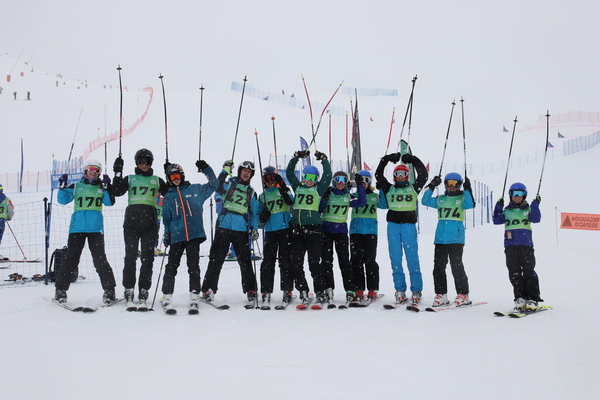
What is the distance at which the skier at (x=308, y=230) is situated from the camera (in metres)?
6.65

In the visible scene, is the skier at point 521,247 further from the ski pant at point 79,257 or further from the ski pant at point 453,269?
the ski pant at point 79,257

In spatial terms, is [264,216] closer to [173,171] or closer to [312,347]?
[173,171]

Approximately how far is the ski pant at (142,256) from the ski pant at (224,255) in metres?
0.71

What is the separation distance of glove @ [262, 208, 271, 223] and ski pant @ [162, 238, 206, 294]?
0.78 m

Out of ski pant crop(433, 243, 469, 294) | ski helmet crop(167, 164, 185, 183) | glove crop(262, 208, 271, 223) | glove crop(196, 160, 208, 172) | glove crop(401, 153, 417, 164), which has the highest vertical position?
glove crop(401, 153, 417, 164)

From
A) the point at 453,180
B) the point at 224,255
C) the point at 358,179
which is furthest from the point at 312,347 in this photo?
the point at 453,180

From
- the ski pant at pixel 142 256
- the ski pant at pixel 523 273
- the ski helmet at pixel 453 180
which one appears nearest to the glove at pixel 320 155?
the ski helmet at pixel 453 180

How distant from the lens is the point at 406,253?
6.80 m

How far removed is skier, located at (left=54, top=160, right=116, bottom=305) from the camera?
6516 millimetres

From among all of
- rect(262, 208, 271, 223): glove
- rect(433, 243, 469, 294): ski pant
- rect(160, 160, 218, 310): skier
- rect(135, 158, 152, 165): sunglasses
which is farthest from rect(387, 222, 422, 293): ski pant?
rect(135, 158, 152, 165): sunglasses

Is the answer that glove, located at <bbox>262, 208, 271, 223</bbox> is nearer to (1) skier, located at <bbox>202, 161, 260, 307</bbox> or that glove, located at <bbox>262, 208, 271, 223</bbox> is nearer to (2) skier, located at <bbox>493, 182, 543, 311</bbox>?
(1) skier, located at <bbox>202, 161, 260, 307</bbox>

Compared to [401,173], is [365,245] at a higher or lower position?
lower

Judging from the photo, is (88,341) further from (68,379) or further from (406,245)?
(406,245)

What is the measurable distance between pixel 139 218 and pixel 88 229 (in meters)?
0.66
